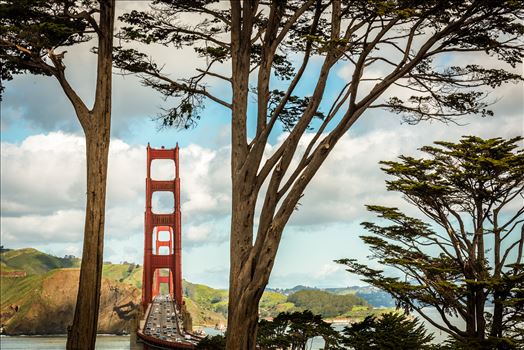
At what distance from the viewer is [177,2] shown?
8.54m

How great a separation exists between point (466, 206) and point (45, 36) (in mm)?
8204

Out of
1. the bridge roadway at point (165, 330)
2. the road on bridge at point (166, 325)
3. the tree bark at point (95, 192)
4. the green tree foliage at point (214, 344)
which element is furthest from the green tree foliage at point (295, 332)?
the road on bridge at point (166, 325)

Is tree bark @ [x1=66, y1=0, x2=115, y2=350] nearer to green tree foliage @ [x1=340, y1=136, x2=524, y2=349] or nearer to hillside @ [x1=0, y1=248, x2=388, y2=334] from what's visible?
green tree foliage @ [x1=340, y1=136, x2=524, y2=349]

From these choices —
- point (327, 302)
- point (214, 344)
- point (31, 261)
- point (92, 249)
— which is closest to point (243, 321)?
point (92, 249)

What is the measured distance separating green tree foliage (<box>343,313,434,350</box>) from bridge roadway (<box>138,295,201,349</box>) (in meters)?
8.78

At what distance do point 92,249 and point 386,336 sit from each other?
5.30 metres

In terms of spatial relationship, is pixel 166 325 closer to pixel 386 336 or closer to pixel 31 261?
pixel 386 336

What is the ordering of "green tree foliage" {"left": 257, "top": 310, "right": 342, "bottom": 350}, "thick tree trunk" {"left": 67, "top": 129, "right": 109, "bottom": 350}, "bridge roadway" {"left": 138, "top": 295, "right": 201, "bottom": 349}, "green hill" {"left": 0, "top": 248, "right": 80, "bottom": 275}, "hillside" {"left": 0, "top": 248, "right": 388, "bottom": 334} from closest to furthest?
1. "thick tree trunk" {"left": 67, "top": 129, "right": 109, "bottom": 350}
2. "green tree foliage" {"left": 257, "top": 310, "right": 342, "bottom": 350}
3. "bridge roadway" {"left": 138, "top": 295, "right": 201, "bottom": 349}
4. "hillside" {"left": 0, "top": 248, "right": 388, "bottom": 334}
5. "green hill" {"left": 0, "top": 248, "right": 80, "bottom": 275}

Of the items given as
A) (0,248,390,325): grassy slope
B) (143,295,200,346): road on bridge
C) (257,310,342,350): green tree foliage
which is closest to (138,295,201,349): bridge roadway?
(143,295,200,346): road on bridge

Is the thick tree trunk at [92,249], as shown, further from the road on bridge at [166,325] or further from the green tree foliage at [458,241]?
the road on bridge at [166,325]

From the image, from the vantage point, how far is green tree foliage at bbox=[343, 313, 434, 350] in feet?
35.0

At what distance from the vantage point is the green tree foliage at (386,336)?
420 inches

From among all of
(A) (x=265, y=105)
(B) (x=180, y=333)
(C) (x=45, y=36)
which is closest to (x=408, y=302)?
(A) (x=265, y=105)

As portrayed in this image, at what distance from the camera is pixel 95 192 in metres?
7.50
